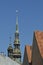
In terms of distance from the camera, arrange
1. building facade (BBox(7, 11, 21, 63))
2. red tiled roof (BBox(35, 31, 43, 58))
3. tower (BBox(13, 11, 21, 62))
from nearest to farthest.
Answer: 1. red tiled roof (BBox(35, 31, 43, 58))
2. building facade (BBox(7, 11, 21, 63))
3. tower (BBox(13, 11, 21, 62))

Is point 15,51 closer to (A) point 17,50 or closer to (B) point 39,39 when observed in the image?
(A) point 17,50

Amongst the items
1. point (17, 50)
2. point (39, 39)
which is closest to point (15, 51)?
point (17, 50)

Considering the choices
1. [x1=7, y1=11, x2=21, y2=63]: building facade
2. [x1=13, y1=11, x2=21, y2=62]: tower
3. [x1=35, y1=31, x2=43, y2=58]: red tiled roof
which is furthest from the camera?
[x1=13, y1=11, x2=21, y2=62]: tower

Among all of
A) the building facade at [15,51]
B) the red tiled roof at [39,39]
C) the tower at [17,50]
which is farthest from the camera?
the tower at [17,50]

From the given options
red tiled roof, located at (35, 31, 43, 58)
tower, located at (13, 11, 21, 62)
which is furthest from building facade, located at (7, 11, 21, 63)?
red tiled roof, located at (35, 31, 43, 58)

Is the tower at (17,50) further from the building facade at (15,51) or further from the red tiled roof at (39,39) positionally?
the red tiled roof at (39,39)

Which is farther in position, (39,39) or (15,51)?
(15,51)

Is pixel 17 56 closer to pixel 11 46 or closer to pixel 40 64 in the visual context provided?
pixel 11 46

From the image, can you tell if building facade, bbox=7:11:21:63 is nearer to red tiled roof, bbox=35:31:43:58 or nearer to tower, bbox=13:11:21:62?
tower, bbox=13:11:21:62

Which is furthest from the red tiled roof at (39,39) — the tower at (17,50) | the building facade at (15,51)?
the building facade at (15,51)

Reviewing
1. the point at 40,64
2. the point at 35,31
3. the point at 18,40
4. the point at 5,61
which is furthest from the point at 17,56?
the point at 40,64

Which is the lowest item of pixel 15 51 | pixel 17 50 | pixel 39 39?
pixel 39 39

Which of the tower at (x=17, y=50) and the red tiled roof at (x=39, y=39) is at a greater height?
the tower at (x=17, y=50)

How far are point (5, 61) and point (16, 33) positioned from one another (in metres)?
52.2
